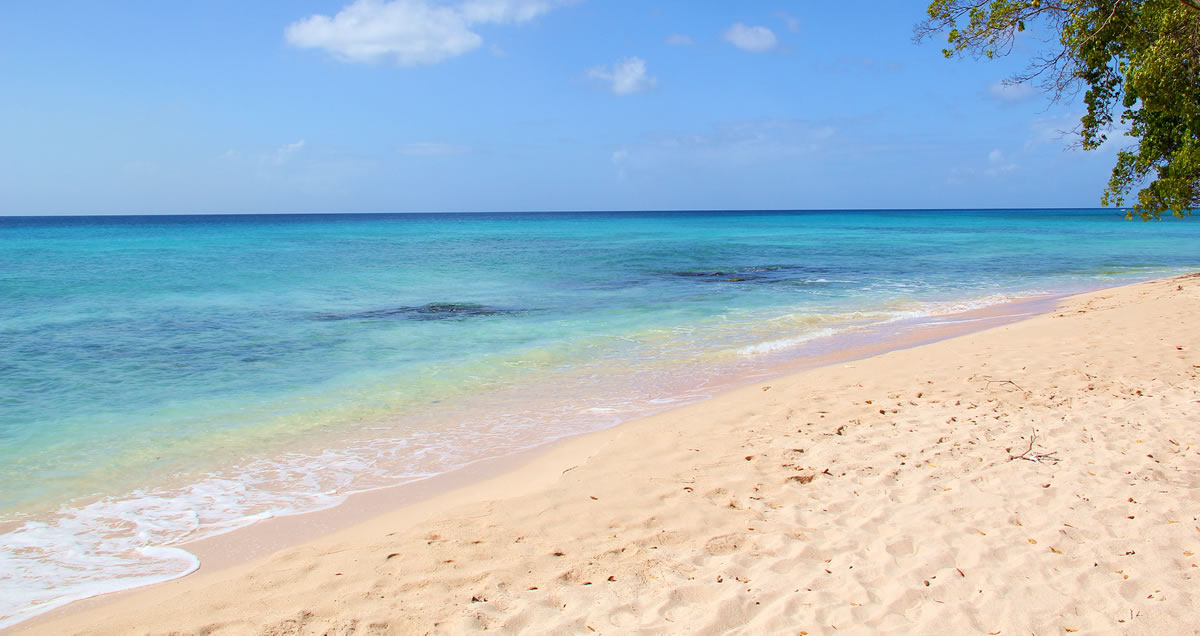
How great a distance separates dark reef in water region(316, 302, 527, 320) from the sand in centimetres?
892

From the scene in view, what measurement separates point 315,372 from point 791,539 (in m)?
7.61

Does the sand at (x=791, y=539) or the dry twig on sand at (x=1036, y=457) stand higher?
the dry twig on sand at (x=1036, y=457)

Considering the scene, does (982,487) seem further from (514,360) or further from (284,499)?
(514,360)

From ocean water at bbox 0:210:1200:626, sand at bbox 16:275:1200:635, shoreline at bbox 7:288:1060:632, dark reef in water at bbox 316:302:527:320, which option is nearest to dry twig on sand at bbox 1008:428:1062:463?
sand at bbox 16:275:1200:635

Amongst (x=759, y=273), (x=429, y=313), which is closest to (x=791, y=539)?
(x=429, y=313)

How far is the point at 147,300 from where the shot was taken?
1728cm

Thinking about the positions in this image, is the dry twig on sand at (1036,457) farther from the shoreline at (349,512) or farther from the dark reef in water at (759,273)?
the dark reef in water at (759,273)

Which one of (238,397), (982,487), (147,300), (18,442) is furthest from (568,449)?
(147,300)

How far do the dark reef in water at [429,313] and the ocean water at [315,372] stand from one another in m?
0.09

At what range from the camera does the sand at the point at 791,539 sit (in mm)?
3316

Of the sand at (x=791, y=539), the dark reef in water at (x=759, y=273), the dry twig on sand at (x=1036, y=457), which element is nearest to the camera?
the sand at (x=791, y=539)

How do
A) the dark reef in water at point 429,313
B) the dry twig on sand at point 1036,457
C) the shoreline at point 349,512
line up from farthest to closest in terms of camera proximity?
the dark reef in water at point 429,313
the dry twig on sand at point 1036,457
the shoreline at point 349,512

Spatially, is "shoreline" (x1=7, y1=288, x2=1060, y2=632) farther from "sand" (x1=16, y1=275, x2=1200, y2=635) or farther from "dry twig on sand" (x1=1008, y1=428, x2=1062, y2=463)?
"dry twig on sand" (x1=1008, y1=428, x2=1062, y2=463)

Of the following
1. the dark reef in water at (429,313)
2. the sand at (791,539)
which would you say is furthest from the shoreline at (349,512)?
the dark reef in water at (429,313)
